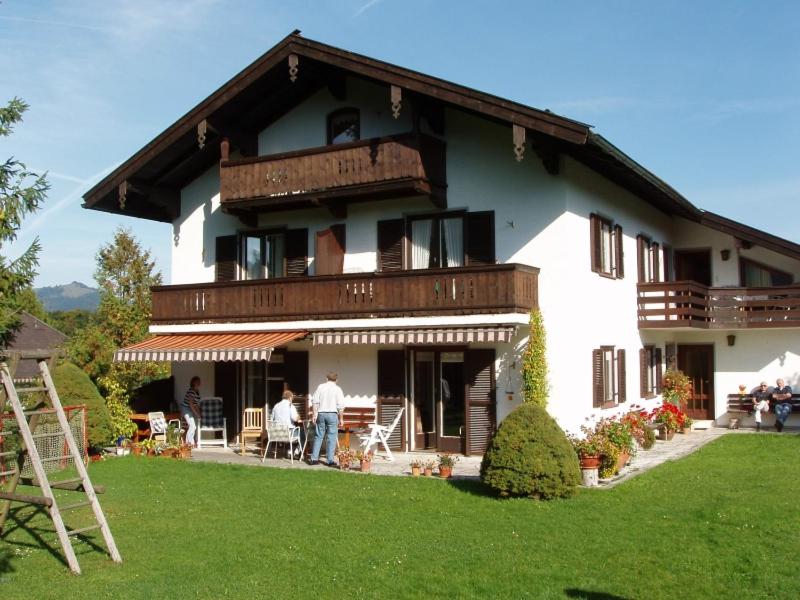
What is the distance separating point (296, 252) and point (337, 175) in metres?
2.67

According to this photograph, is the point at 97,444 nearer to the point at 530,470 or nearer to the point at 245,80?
the point at 245,80

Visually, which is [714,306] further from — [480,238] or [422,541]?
[422,541]

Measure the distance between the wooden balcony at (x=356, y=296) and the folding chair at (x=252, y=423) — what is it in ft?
6.97

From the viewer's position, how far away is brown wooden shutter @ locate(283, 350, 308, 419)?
19.7 metres

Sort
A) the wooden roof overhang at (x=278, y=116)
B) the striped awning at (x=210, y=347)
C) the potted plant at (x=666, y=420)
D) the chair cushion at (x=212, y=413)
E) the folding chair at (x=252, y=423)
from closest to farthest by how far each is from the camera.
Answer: the wooden roof overhang at (x=278, y=116) → the striped awning at (x=210, y=347) → the folding chair at (x=252, y=423) → the chair cushion at (x=212, y=413) → the potted plant at (x=666, y=420)

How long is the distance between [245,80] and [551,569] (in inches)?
556

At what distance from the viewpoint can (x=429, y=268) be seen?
17984mm

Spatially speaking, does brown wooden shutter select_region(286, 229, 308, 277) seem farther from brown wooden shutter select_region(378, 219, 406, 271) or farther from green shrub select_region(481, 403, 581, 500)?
green shrub select_region(481, 403, 581, 500)

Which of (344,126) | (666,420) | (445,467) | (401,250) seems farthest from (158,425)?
(666,420)

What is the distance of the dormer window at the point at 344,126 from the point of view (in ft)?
66.0

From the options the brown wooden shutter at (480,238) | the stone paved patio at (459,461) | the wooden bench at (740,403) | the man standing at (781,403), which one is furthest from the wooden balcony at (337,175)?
the wooden bench at (740,403)

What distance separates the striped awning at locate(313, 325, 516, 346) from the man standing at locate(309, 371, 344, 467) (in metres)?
1.38

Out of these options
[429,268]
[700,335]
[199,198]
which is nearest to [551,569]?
[429,268]

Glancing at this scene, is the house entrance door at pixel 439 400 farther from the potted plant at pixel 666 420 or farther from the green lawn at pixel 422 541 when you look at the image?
the potted plant at pixel 666 420
